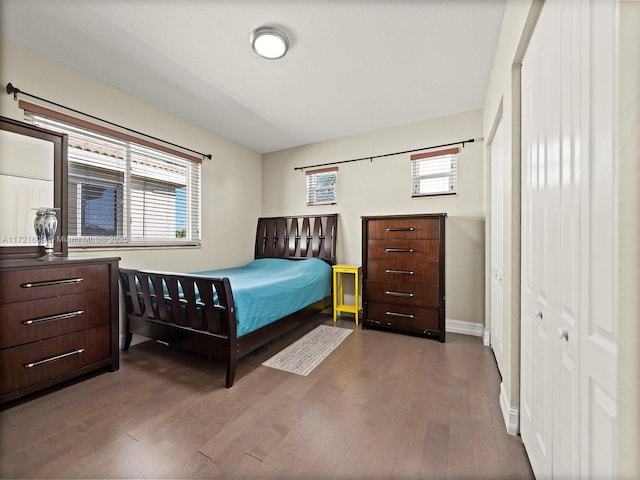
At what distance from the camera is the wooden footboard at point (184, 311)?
2.01 metres

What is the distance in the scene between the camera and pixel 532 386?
127cm

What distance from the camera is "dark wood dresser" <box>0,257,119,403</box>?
1676 millimetres

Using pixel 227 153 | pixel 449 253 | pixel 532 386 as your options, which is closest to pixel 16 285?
pixel 227 153

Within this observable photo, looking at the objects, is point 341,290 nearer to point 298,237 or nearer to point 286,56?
point 298,237

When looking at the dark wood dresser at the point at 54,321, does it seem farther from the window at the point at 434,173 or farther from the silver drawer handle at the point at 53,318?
the window at the point at 434,173

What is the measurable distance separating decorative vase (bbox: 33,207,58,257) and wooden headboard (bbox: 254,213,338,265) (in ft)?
8.39

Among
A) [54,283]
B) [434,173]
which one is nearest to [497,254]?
[434,173]

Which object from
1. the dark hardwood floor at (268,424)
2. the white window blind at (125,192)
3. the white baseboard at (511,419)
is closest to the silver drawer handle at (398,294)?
the dark hardwood floor at (268,424)

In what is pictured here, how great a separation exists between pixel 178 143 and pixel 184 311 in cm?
212

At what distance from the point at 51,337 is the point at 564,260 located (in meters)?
2.93

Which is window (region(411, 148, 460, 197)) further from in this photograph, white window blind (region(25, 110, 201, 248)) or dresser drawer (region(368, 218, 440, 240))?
white window blind (region(25, 110, 201, 248))

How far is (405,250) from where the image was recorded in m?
3.00

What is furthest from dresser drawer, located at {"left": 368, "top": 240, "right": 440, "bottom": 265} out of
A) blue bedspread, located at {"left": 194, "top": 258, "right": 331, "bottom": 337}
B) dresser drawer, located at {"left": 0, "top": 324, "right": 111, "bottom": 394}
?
dresser drawer, located at {"left": 0, "top": 324, "right": 111, "bottom": 394}

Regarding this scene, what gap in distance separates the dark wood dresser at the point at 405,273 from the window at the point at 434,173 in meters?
0.64
